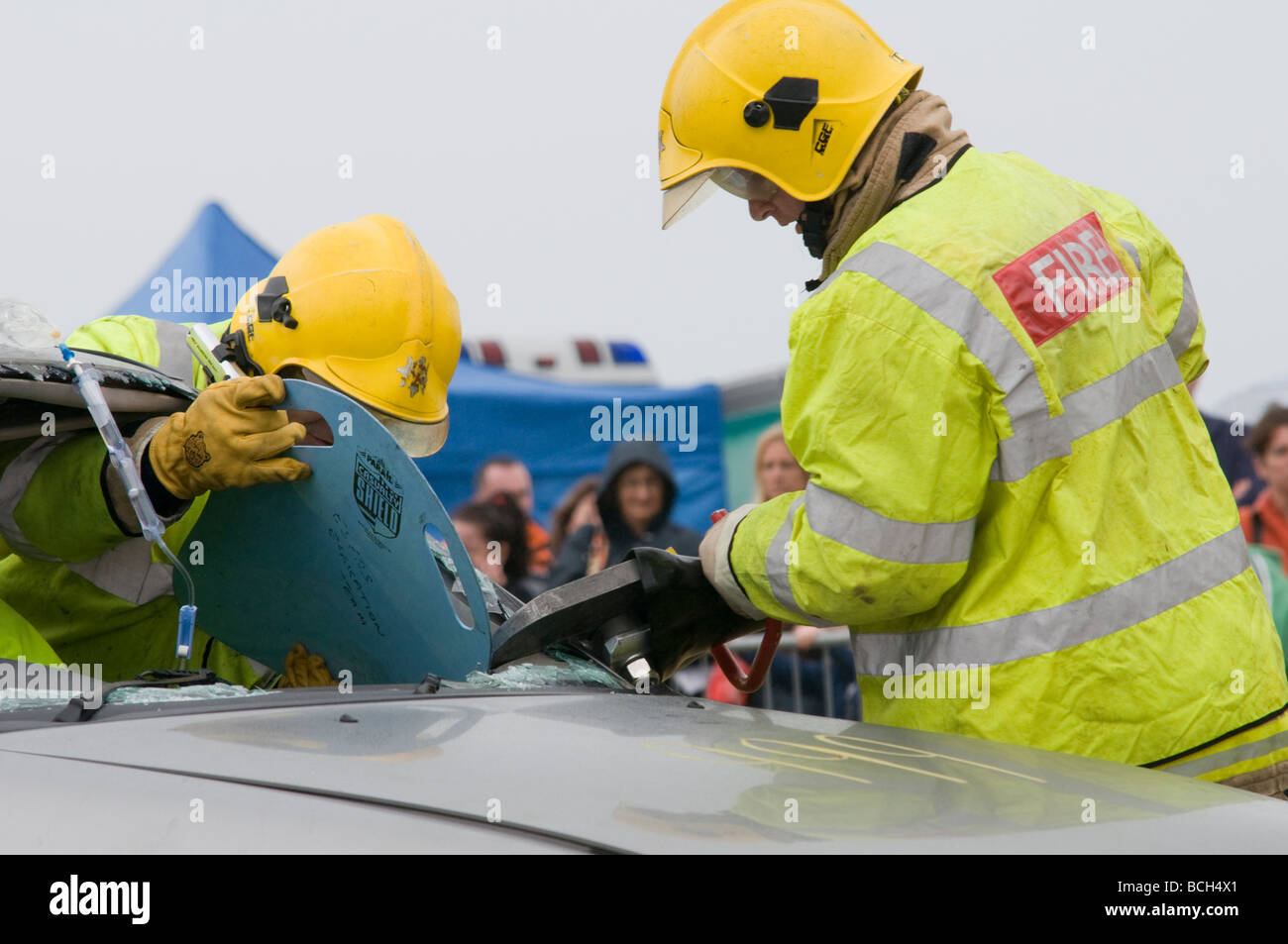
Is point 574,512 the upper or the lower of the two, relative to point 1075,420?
upper

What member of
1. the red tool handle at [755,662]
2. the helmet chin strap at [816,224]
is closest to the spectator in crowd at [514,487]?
the red tool handle at [755,662]

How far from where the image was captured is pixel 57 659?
9.61 ft

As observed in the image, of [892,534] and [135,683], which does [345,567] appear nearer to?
[135,683]

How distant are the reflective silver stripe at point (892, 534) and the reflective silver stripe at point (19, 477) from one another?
151 cm

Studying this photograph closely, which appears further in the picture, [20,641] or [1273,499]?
[1273,499]

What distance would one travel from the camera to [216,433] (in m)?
2.67

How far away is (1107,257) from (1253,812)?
1050 mm

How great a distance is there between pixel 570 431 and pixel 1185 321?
4.76m

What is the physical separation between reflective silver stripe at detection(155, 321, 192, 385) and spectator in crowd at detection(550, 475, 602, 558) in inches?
106

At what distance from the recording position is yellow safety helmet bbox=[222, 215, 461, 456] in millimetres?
3361

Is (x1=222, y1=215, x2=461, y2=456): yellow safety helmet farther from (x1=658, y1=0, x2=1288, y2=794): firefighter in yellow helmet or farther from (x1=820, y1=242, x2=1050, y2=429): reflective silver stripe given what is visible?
(x1=820, y1=242, x2=1050, y2=429): reflective silver stripe

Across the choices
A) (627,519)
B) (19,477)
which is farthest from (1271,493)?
(19,477)

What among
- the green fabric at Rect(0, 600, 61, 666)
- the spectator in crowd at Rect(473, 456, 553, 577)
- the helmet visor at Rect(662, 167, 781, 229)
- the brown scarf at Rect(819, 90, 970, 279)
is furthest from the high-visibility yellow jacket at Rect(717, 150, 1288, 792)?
the spectator in crowd at Rect(473, 456, 553, 577)

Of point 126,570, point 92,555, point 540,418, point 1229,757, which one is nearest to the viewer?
point 1229,757
